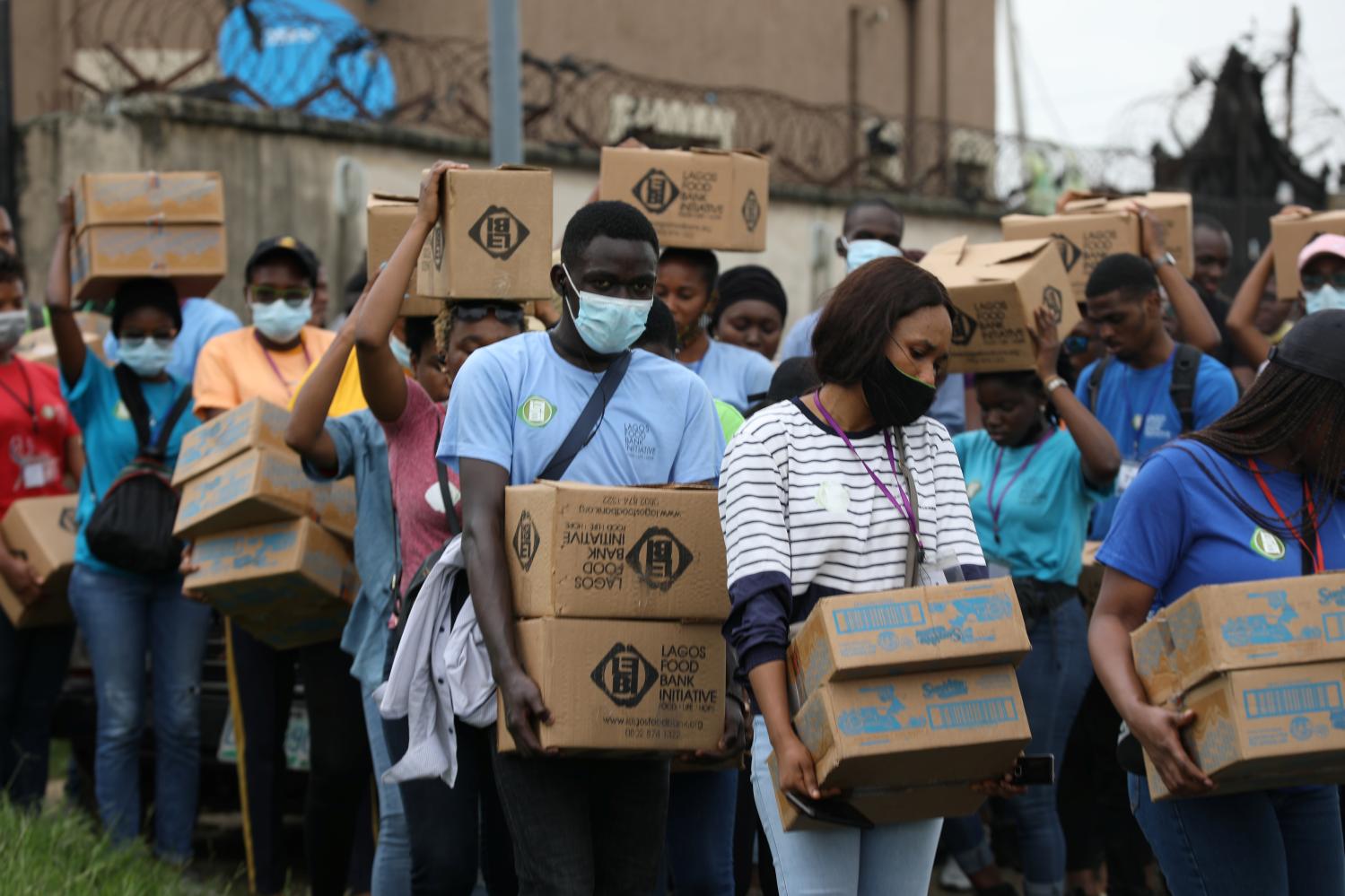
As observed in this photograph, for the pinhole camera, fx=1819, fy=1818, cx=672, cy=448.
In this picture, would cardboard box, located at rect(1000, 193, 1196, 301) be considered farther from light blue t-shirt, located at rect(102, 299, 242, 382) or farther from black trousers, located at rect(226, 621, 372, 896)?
light blue t-shirt, located at rect(102, 299, 242, 382)

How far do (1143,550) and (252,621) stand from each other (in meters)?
3.46

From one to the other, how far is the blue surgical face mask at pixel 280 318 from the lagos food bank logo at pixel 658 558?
11.1 ft

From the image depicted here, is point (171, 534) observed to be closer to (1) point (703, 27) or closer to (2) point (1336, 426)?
(2) point (1336, 426)

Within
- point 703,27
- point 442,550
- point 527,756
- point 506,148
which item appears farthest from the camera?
point 703,27

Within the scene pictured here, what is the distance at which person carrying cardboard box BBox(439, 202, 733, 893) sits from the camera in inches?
164

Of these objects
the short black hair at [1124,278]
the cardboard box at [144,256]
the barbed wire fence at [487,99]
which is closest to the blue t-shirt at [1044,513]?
the short black hair at [1124,278]

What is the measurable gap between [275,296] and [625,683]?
3517 millimetres

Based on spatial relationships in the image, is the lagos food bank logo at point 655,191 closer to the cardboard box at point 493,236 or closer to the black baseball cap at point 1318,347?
the cardboard box at point 493,236

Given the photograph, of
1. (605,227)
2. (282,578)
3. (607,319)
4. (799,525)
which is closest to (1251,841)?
(799,525)

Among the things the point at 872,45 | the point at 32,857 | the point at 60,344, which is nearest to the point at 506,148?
the point at 60,344

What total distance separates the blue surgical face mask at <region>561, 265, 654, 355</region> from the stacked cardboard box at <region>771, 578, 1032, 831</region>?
0.93m

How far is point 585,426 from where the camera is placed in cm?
441

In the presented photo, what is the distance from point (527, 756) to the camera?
13.7 ft

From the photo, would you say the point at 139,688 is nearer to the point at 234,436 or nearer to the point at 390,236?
the point at 234,436
